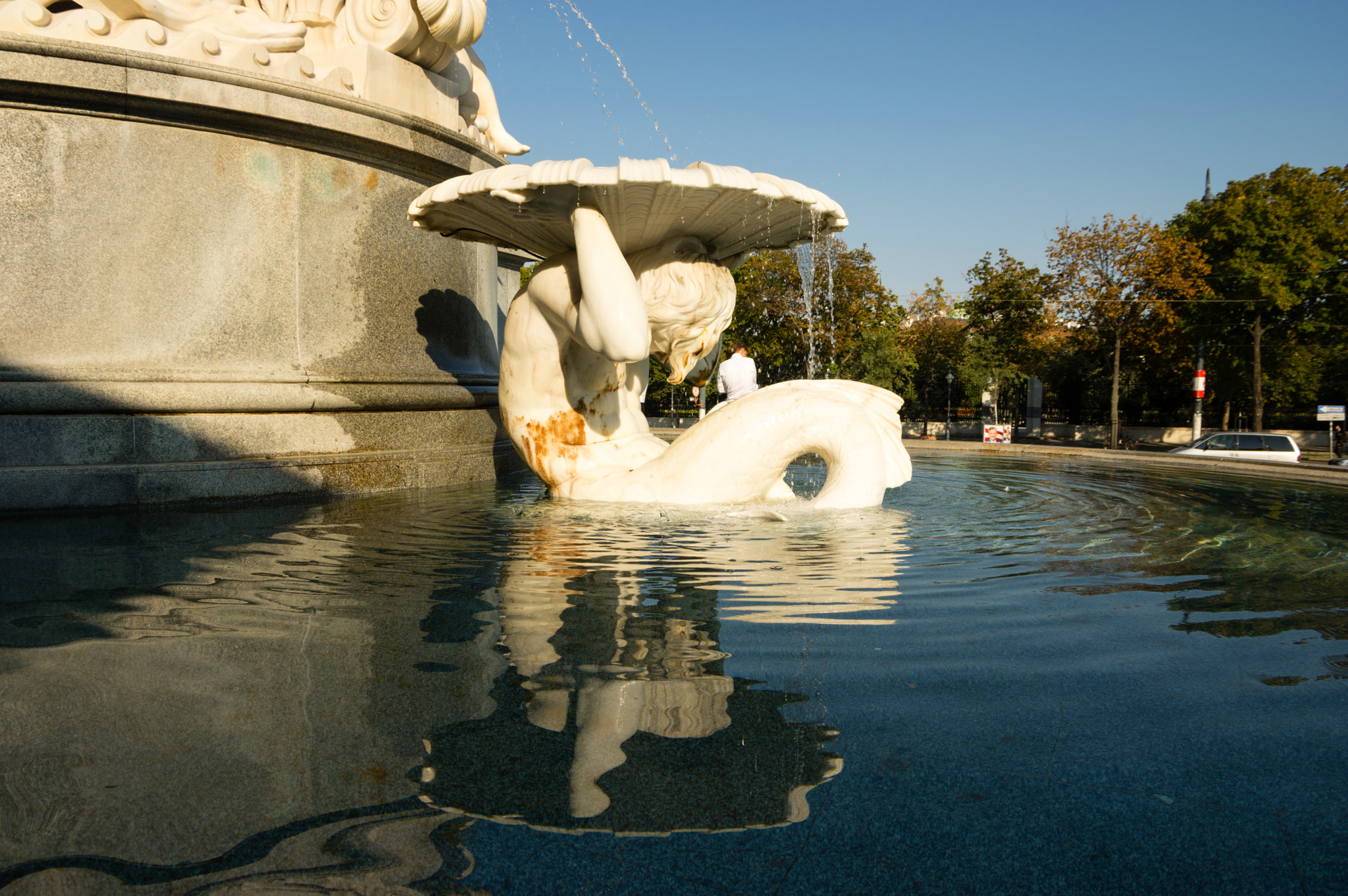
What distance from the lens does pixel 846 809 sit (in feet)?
4.56

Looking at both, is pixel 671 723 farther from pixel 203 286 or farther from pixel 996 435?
pixel 996 435

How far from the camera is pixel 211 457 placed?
5434mm

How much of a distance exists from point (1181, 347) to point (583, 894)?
34.3 m

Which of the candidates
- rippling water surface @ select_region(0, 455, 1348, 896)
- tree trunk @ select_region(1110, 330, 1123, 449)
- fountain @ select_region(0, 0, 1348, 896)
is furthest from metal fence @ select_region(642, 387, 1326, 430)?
rippling water surface @ select_region(0, 455, 1348, 896)

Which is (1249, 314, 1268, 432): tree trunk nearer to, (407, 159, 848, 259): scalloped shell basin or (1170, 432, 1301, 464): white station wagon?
(1170, 432, 1301, 464): white station wagon

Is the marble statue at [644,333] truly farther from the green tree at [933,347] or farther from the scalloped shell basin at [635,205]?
the green tree at [933,347]

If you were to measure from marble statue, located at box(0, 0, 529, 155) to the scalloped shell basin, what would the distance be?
2.03 metres

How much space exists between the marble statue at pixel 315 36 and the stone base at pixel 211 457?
2383 millimetres

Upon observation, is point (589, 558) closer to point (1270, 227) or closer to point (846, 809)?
point (846, 809)

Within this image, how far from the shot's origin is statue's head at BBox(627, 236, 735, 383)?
4.96 meters

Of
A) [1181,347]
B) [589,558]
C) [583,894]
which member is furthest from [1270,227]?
[583,894]

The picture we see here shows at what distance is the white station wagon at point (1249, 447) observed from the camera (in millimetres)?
17641

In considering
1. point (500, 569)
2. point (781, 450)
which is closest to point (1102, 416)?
point (781, 450)

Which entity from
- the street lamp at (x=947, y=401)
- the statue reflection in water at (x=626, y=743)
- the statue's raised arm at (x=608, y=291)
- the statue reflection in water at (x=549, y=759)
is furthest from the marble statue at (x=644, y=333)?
the street lamp at (x=947, y=401)
